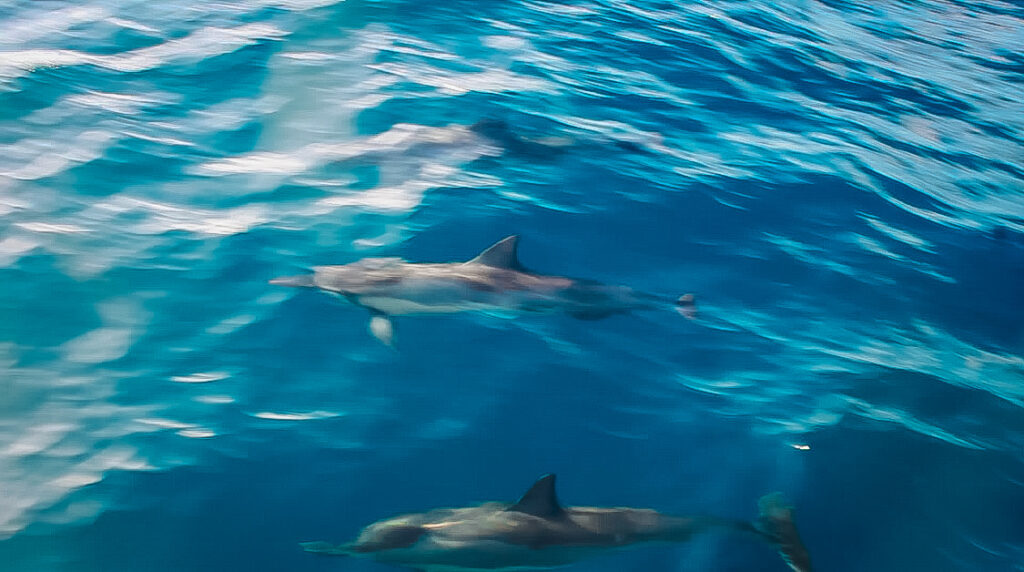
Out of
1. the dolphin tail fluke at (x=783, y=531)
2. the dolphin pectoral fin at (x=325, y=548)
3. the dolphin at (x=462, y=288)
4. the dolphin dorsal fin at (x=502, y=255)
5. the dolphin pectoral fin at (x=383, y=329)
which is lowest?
the dolphin tail fluke at (x=783, y=531)

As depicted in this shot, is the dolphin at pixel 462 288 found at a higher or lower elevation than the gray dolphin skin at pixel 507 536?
higher

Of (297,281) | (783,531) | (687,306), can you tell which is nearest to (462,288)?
(297,281)

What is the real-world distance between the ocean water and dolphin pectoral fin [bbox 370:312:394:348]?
0.38 ft

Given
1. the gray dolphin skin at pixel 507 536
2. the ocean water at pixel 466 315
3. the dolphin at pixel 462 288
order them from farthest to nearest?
the dolphin at pixel 462 288
the ocean water at pixel 466 315
the gray dolphin skin at pixel 507 536

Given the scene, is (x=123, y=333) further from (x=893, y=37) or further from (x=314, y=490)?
(x=893, y=37)

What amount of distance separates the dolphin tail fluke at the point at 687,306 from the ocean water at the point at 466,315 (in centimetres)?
11

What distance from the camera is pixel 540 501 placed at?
4.80 meters

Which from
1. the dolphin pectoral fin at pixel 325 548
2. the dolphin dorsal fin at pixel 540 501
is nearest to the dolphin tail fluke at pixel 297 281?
the dolphin pectoral fin at pixel 325 548

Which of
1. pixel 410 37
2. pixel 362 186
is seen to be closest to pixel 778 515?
pixel 362 186

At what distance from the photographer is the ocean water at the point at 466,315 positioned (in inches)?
209

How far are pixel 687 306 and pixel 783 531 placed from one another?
2.34 m

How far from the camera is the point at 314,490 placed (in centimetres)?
525

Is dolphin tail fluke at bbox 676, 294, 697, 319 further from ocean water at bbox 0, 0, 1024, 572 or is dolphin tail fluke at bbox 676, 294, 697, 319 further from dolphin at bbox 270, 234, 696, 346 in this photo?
dolphin at bbox 270, 234, 696, 346

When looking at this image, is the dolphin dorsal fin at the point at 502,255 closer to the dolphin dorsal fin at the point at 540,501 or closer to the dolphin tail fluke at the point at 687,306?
the dolphin tail fluke at the point at 687,306
